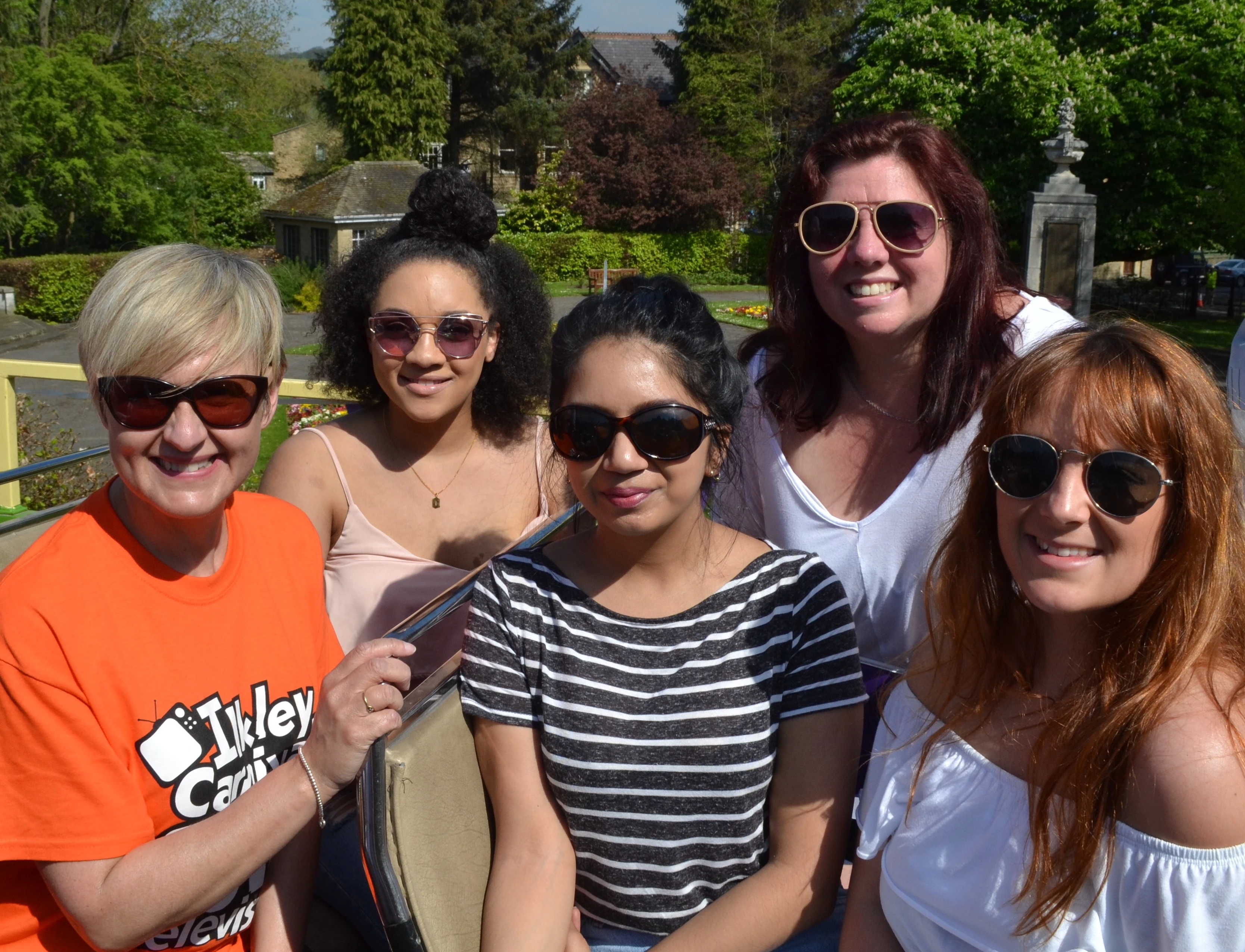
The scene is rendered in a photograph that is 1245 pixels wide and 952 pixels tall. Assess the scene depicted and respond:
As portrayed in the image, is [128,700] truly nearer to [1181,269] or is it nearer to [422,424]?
[422,424]

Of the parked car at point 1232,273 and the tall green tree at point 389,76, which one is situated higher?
the tall green tree at point 389,76

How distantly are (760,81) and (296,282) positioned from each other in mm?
20720

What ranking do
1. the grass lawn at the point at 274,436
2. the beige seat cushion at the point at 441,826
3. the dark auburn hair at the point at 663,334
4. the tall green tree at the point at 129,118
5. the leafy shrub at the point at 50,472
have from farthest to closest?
the tall green tree at the point at 129,118, the grass lawn at the point at 274,436, the leafy shrub at the point at 50,472, the dark auburn hair at the point at 663,334, the beige seat cushion at the point at 441,826

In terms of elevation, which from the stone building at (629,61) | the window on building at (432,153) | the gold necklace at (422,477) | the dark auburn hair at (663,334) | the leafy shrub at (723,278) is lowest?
the gold necklace at (422,477)

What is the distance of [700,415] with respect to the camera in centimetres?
216

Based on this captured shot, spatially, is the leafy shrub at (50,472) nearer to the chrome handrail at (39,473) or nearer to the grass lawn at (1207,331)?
the chrome handrail at (39,473)

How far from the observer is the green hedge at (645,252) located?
36719 millimetres

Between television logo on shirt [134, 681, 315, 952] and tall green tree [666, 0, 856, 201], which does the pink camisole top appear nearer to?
television logo on shirt [134, 681, 315, 952]

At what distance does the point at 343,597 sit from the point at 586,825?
1.16 m

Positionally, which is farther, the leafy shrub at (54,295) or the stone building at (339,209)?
the stone building at (339,209)

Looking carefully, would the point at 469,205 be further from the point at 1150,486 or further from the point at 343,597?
the point at 1150,486

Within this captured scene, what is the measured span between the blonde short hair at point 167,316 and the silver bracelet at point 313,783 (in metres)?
0.74

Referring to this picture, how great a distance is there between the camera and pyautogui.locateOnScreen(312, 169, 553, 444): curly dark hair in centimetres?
312

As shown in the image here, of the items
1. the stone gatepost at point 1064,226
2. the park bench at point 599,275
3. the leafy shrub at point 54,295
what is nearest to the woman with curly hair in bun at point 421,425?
the stone gatepost at point 1064,226
